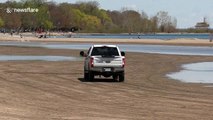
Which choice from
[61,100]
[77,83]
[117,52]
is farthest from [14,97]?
[117,52]

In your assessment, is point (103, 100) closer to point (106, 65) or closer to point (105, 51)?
point (106, 65)

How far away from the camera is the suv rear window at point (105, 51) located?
82.8 ft

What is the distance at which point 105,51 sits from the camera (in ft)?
83.7

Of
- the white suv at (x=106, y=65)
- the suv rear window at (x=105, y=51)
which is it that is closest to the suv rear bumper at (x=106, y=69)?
the white suv at (x=106, y=65)

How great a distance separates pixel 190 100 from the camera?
56.8 ft

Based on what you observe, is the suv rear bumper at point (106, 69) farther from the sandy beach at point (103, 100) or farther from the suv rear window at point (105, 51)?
the sandy beach at point (103, 100)

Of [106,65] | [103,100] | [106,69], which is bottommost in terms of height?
[103,100]

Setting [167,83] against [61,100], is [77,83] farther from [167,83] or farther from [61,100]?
[61,100]

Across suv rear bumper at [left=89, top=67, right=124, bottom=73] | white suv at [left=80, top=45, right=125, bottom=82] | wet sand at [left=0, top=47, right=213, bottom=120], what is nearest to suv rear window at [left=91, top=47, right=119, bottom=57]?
white suv at [left=80, top=45, right=125, bottom=82]

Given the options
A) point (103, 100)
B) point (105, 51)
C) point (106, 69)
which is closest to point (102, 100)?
point (103, 100)

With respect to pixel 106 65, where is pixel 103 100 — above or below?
below

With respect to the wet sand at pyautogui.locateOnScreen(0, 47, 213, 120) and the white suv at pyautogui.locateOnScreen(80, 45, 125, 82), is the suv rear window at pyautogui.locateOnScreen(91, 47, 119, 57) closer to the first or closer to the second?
the white suv at pyautogui.locateOnScreen(80, 45, 125, 82)

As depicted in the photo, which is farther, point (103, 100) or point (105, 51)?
point (105, 51)

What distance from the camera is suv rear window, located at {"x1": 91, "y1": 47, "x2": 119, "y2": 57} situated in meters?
25.2
